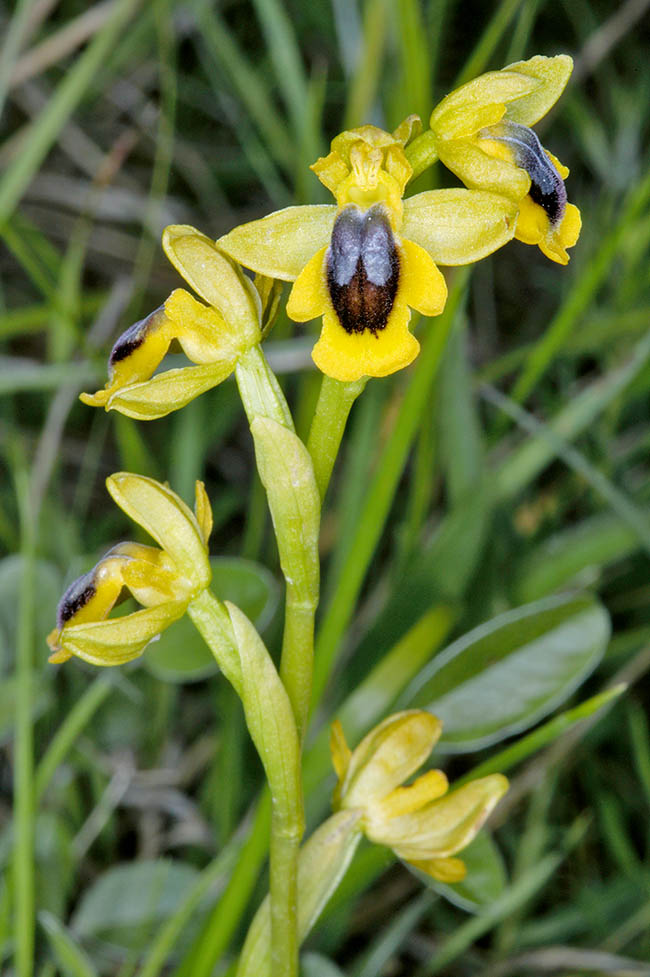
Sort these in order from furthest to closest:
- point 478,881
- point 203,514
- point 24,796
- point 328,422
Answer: point 478,881, point 24,796, point 203,514, point 328,422

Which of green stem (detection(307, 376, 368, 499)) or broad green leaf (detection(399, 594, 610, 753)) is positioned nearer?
green stem (detection(307, 376, 368, 499))

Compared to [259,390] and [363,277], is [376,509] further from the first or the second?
[363,277]

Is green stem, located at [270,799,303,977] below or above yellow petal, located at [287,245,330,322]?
below

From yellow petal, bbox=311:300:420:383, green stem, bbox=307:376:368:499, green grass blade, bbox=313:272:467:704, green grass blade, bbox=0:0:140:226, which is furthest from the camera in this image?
green grass blade, bbox=0:0:140:226

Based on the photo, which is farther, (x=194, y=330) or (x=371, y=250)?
(x=194, y=330)

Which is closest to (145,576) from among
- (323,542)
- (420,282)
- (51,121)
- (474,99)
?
(420,282)

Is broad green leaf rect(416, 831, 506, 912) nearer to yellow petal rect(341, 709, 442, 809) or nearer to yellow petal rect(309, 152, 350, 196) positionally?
yellow petal rect(341, 709, 442, 809)

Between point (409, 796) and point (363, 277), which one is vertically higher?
point (363, 277)

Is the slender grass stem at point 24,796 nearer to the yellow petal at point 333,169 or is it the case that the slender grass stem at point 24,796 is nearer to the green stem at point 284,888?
the green stem at point 284,888

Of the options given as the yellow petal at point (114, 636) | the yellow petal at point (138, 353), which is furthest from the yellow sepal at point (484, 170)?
the yellow petal at point (114, 636)

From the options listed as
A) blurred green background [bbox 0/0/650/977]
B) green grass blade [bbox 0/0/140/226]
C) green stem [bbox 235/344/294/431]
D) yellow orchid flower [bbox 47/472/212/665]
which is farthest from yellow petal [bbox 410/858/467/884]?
green grass blade [bbox 0/0/140/226]
